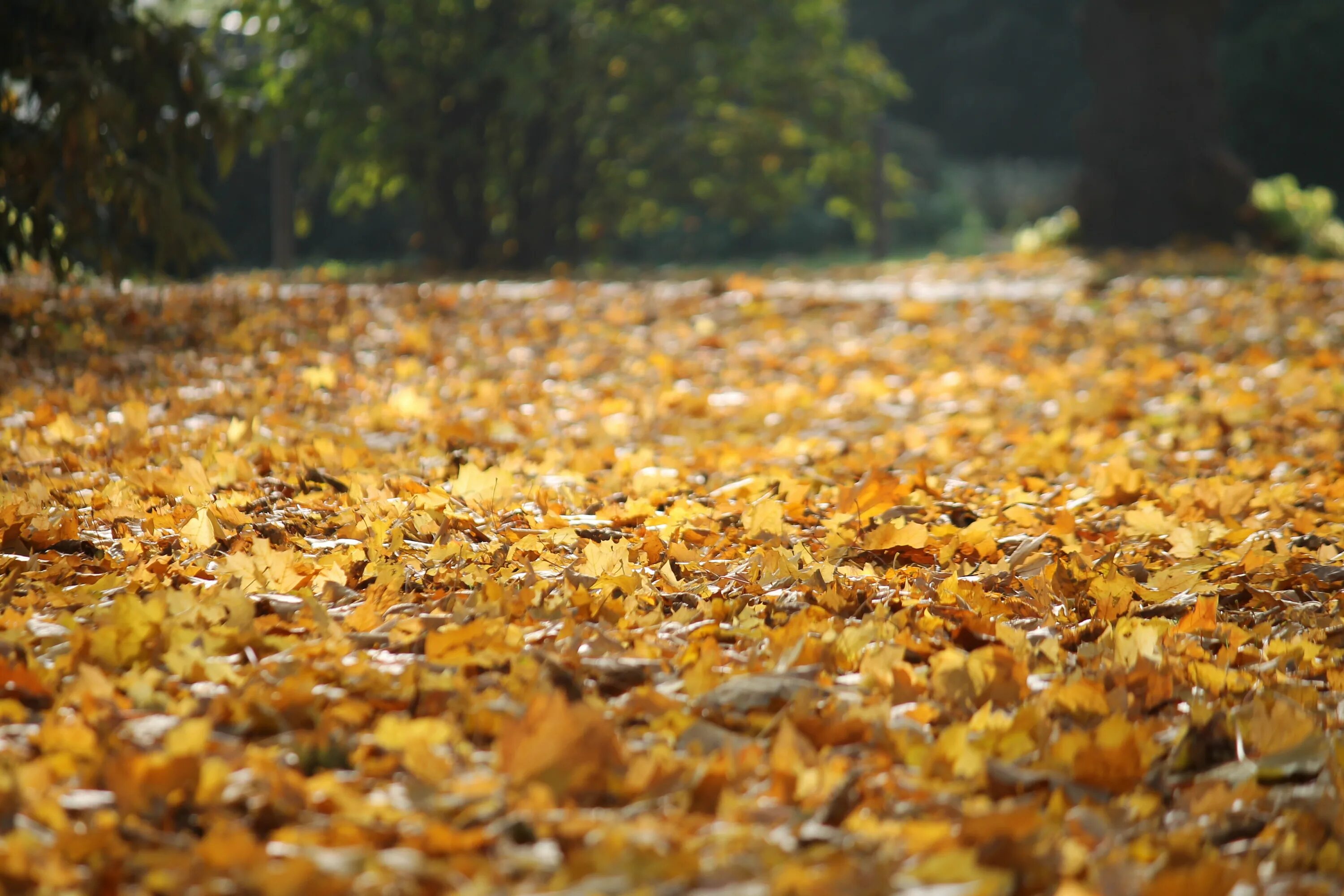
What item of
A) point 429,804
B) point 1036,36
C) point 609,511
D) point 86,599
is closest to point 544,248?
point 609,511

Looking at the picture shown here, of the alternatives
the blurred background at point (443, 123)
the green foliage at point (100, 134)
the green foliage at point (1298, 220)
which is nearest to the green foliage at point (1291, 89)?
the blurred background at point (443, 123)

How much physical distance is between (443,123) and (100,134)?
5.41 m

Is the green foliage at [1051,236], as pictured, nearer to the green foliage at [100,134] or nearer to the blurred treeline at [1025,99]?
the blurred treeline at [1025,99]

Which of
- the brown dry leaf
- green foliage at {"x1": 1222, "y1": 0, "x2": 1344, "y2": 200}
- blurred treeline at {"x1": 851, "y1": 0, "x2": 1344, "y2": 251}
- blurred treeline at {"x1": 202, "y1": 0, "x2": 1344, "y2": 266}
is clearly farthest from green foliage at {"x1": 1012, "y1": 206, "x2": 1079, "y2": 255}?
the brown dry leaf

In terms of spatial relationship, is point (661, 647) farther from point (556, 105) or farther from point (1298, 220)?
point (1298, 220)

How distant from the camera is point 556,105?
34.4 ft

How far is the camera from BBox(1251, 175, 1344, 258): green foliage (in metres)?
11.2

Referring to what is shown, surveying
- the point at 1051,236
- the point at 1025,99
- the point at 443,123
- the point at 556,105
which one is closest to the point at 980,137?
the point at 1025,99

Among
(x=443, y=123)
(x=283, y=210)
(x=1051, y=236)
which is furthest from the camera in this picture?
(x=1051, y=236)

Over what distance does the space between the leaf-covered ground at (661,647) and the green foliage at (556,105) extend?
585 cm

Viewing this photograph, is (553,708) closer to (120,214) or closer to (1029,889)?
(1029,889)

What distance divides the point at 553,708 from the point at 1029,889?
624 mm

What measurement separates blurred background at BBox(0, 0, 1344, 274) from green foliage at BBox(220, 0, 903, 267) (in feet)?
0.08

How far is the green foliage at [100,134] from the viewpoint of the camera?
5477mm
